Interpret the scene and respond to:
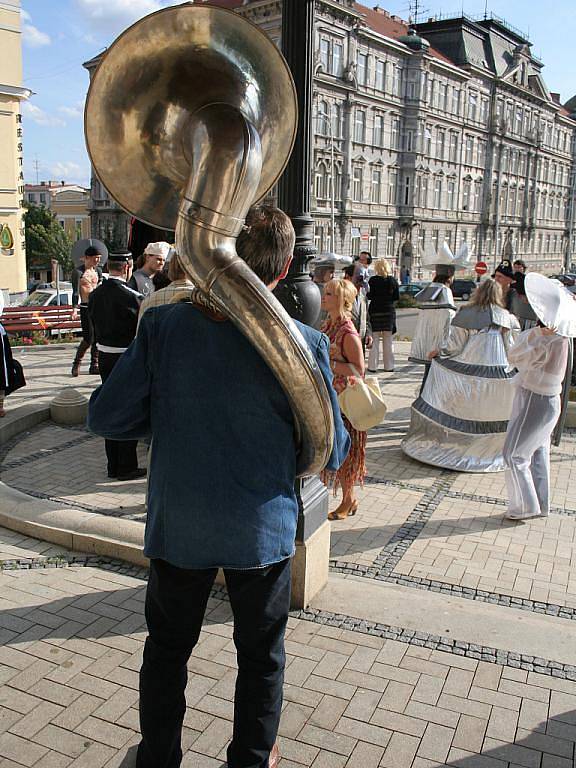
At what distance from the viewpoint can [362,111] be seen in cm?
4762

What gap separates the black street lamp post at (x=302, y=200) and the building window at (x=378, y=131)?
157 feet

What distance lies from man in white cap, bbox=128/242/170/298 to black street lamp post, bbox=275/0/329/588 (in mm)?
2666

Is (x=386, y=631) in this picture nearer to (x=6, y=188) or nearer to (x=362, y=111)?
(x=6, y=188)

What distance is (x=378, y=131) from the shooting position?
162 feet

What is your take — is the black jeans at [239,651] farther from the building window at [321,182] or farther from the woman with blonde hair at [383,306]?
the building window at [321,182]

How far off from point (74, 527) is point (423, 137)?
5303 centimetres

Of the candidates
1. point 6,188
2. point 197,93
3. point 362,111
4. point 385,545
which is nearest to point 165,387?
point 197,93

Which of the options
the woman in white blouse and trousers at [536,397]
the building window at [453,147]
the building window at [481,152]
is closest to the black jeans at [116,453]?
the woman in white blouse and trousers at [536,397]

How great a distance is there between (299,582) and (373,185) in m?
48.8

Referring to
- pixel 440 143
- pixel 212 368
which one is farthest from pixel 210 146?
pixel 440 143

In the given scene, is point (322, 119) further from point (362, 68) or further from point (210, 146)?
point (210, 146)

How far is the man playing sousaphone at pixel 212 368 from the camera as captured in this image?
2.16m

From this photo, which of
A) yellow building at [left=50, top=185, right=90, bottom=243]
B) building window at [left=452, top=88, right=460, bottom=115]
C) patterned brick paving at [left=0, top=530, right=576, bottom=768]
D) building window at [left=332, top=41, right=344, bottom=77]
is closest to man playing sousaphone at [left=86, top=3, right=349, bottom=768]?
patterned brick paving at [left=0, top=530, right=576, bottom=768]

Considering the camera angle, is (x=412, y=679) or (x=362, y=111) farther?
(x=362, y=111)
